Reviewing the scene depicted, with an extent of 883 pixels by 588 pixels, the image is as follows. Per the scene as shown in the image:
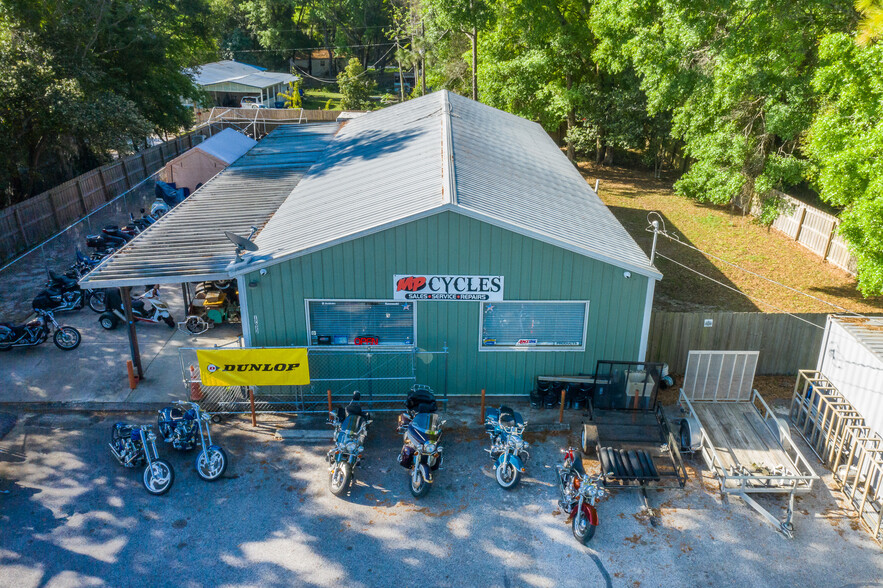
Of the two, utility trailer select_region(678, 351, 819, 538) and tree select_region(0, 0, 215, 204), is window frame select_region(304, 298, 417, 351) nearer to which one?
utility trailer select_region(678, 351, 819, 538)

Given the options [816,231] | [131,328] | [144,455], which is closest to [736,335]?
[816,231]

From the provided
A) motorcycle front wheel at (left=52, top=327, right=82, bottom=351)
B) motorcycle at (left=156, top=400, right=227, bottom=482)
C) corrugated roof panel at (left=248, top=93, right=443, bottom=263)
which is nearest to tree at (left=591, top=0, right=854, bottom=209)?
corrugated roof panel at (left=248, top=93, right=443, bottom=263)

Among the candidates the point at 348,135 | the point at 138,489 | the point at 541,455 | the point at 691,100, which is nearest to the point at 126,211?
the point at 348,135

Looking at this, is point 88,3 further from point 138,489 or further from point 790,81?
point 790,81

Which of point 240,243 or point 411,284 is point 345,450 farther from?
point 240,243

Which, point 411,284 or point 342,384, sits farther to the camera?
point 342,384

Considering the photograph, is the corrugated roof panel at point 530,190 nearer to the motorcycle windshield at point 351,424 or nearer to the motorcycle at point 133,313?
the motorcycle windshield at point 351,424
